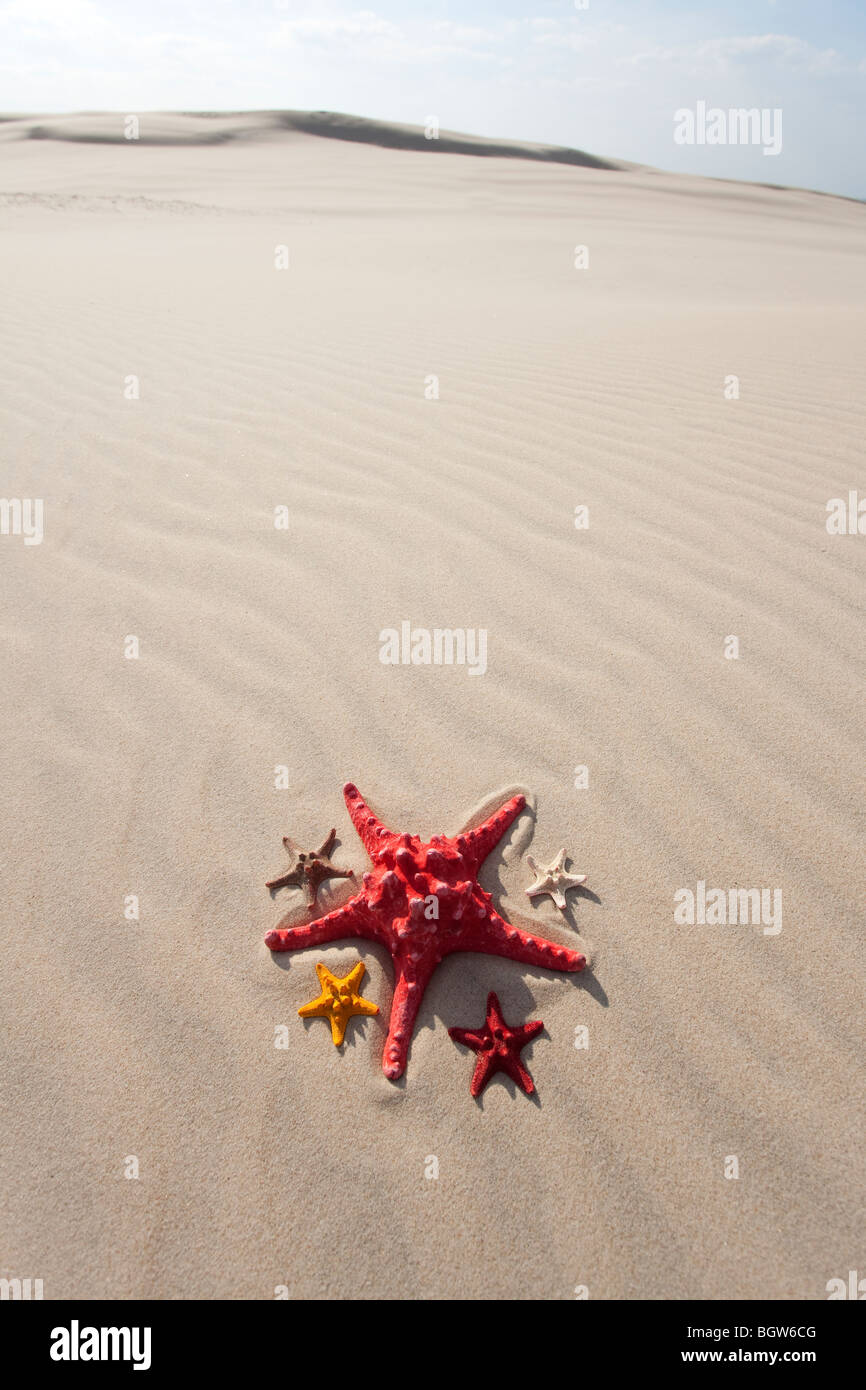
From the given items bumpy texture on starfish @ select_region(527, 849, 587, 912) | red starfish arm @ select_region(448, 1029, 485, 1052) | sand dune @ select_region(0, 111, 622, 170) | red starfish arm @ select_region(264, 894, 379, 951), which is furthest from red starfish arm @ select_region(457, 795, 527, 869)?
sand dune @ select_region(0, 111, 622, 170)

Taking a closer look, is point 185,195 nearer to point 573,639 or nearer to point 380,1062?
point 573,639

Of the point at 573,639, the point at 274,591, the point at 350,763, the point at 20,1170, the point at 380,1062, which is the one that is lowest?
the point at 20,1170

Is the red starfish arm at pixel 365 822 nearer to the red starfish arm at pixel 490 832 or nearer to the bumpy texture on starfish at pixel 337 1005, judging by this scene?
the red starfish arm at pixel 490 832

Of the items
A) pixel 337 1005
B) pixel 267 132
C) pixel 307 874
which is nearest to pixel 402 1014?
pixel 337 1005
